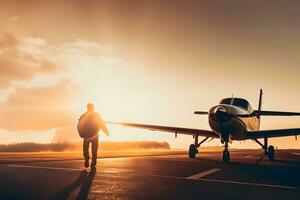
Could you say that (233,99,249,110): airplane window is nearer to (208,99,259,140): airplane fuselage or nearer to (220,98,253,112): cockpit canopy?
(220,98,253,112): cockpit canopy

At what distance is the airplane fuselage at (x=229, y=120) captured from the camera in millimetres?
19859

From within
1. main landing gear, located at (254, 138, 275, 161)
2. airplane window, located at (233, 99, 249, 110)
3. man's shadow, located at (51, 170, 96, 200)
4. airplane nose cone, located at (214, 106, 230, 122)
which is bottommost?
man's shadow, located at (51, 170, 96, 200)

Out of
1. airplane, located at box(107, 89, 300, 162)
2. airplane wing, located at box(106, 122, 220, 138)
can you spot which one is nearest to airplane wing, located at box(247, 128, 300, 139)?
airplane, located at box(107, 89, 300, 162)

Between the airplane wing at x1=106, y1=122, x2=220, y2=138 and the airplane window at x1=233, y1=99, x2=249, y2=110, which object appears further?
the airplane wing at x1=106, y1=122, x2=220, y2=138

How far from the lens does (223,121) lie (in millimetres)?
19938

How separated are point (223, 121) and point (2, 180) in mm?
13338

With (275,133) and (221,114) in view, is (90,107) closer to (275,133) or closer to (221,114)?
(221,114)

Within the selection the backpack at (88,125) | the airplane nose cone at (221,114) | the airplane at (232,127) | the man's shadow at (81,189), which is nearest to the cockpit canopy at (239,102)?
the airplane at (232,127)

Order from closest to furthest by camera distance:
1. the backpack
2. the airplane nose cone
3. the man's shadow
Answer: the man's shadow
the backpack
the airplane nose cone

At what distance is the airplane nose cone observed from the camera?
776 inches

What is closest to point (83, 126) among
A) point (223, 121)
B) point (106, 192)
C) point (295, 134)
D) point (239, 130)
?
point (106, 192)

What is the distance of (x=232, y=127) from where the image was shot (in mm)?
20406

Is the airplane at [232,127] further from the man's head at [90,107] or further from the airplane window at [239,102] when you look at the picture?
the man's head at [90,107]

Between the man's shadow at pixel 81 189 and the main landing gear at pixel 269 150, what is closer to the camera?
the man's shadow at pixel 81 189
